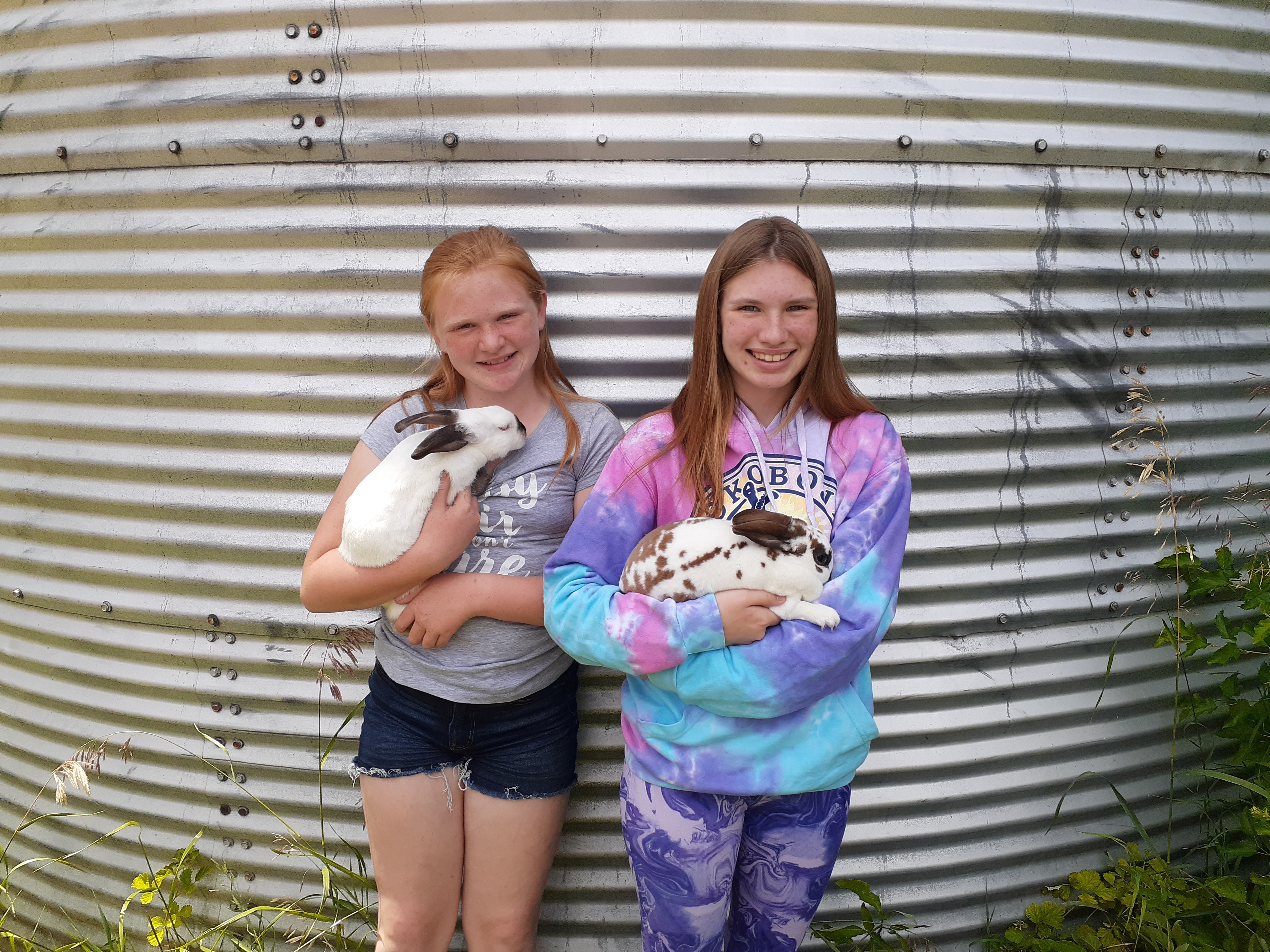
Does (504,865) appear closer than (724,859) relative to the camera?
No

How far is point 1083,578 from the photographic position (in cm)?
285

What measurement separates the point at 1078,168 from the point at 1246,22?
35.7 inches

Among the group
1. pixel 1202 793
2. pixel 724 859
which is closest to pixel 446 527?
pixel 724 859

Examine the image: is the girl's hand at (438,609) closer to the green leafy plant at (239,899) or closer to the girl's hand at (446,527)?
the girl's hand at (446,527)

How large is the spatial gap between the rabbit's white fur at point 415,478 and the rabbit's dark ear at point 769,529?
2.43 feet

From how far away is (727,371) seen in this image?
6.63ft

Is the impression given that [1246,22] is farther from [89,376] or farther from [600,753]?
[89,376]

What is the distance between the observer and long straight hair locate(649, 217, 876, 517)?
75.0 inches

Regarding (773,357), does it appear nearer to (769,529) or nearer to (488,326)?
(769,529)

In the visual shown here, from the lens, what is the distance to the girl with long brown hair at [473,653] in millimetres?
2020

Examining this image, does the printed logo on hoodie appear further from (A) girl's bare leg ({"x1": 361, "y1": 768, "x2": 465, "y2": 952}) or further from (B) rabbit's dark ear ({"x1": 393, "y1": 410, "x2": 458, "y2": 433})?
(A) girl's bare leg ({"x1": 361, "y1": 768, "x2": 465, "y2": 952})

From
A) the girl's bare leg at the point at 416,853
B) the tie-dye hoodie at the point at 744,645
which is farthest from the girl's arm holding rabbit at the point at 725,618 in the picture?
the girl's bare leg at the point at 416,853

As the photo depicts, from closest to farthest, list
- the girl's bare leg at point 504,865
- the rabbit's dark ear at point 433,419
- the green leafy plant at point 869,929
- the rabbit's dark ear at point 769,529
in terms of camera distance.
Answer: the rabbit's dark ear at point 769,529 → the rabbit's dark ear at point 433,419 → the girl's bare leg at point 504,865 → the green leafy plant at point 869,929

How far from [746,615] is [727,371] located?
696mm
